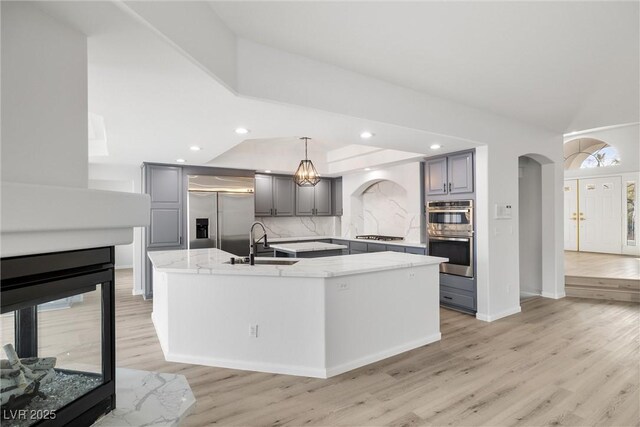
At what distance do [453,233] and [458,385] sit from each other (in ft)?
7.78

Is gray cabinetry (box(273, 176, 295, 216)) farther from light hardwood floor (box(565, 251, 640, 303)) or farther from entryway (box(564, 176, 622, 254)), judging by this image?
entryway (box(564, 176, 622, 254))

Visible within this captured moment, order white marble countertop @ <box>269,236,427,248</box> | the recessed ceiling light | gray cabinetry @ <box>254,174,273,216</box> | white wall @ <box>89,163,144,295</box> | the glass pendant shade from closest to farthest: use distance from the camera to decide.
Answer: the recessed ceiling light < the glass pendant shade < white marble countertop @ <box>269,236,427,248</box> < white wall @ <box>89,163,144,295</box> < gray cabinetry @ <box>254,174,273,216</box>

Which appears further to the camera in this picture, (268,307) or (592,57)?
(592,57)

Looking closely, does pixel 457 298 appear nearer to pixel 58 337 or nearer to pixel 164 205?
pixel 58 337

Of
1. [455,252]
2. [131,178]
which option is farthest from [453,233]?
[131,178]

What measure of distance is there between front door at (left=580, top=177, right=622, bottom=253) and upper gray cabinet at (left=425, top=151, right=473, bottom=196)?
5749 millimetres

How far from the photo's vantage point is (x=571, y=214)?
8.39 m

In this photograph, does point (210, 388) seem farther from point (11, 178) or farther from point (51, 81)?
point (51, 81)

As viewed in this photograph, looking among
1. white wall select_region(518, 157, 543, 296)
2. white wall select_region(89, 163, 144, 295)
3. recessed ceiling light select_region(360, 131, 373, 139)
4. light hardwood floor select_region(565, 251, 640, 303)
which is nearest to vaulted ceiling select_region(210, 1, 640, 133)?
recessed ceiling light select_region(360, 131, 373, 139)

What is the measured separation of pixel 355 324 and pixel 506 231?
2684 mm

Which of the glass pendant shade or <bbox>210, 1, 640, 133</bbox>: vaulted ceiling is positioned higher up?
<bbox>210, 1, 640, 133</bbox>: vaulted ceiling

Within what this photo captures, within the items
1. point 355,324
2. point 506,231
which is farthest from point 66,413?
point 506,231

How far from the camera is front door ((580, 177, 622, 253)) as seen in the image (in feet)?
24.8

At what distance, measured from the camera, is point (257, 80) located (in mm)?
2438
